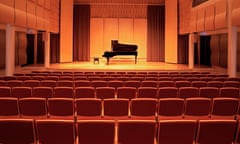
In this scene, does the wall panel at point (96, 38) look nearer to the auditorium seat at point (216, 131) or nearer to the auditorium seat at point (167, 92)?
the auditorium seat at point (167, 92)

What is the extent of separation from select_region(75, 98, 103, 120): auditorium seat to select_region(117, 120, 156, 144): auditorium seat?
5.73ft

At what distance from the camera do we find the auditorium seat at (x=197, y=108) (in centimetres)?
587

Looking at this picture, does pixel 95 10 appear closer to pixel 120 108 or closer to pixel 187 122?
pixel 120 108

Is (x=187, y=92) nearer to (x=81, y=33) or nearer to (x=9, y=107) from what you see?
(x=9, y=107)

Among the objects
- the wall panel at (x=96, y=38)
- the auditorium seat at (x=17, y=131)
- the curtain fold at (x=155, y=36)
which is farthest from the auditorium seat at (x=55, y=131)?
the wall panel at (x=96, y=38)

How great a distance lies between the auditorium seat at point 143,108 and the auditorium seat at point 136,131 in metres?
1.71

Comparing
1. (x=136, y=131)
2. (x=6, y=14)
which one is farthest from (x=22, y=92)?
(x=6, y=14)

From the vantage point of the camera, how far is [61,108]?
5820 millimetres

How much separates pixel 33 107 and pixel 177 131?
9.47 feet

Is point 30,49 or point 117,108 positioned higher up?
point 30,49

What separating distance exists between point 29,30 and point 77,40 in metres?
8.20

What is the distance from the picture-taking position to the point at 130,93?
7.33 m

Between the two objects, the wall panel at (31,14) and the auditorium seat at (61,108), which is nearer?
the auditorium seat at (61,108)

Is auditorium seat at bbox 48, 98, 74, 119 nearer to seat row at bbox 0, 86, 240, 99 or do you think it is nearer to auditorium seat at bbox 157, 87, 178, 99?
seat row at bbox 0, 86, 240, 99
